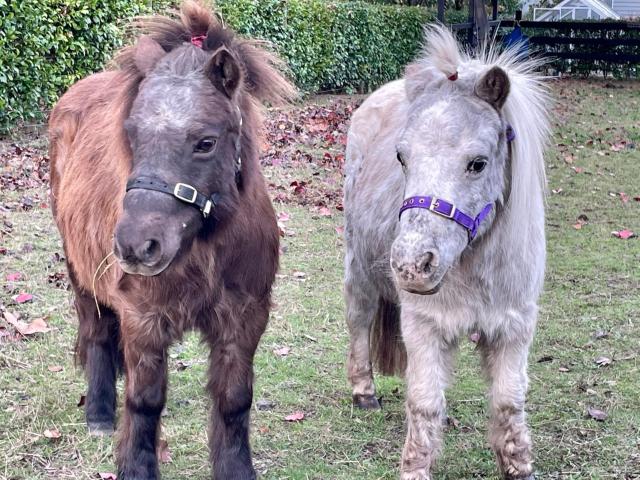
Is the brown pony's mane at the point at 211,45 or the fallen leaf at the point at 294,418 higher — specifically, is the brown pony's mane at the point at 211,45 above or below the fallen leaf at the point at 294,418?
above

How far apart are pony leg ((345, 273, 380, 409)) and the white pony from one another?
0.53 m

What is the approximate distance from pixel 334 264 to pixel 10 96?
5887mm

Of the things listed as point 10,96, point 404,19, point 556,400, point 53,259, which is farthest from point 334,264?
point 404,19

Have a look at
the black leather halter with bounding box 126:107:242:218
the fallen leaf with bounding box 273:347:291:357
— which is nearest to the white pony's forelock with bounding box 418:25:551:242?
the black leather halter with bounding box 126:107:242:218

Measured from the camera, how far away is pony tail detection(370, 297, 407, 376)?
16.1 feet

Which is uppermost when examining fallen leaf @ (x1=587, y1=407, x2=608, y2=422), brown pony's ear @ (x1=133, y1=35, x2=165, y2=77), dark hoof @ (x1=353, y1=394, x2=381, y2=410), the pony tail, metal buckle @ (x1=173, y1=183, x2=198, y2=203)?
brown pony's ear @ (x1=133, y1=35, x2=165, y2=77)

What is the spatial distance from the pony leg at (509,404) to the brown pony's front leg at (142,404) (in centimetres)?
145

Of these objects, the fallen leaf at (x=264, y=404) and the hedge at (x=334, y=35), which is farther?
the hedge at (x=334, y=35)

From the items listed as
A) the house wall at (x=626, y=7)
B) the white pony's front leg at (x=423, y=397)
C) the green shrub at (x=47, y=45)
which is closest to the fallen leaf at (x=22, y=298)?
the white pony's front leg at (x=423, y=397)

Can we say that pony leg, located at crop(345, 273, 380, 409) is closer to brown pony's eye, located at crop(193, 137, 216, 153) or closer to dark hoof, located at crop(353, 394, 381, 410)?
dark hoof, located at crop(353, 394, 381, 410)

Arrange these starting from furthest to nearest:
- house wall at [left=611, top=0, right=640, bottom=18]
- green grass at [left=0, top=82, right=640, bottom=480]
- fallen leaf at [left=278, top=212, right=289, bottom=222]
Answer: house wall at [left=611, top=0, right=640, bottom=18] → fallen leaf at [left=278, top=212, right=289, bottom=222] → green grass at [left=0, top=82, right=640, bottom=480]

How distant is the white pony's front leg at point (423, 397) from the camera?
3650 millimetres

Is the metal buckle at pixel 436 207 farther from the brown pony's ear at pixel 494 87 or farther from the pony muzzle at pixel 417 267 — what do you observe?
the brown pony's ear at pixel 494 87

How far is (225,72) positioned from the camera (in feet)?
11.0
